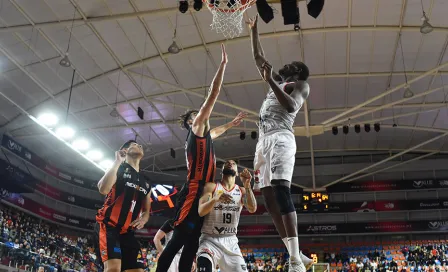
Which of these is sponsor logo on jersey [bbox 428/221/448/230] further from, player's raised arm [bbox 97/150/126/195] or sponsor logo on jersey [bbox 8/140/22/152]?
player's raised arm [bbox 97/150/126/195]

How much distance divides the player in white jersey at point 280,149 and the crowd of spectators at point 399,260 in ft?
82.8

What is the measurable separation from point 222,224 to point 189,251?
2.04ft

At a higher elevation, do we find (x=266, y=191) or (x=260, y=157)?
(x=260, y=157)

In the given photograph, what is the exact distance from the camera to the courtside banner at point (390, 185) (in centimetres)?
3120

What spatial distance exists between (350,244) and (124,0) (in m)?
24.3

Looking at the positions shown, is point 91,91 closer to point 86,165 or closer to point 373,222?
point 86,165

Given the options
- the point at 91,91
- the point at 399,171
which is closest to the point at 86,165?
the point at 91,91

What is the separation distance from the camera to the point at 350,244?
31.9 metres

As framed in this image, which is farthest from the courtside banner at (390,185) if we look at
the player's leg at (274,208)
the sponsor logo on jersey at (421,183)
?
the player's leg at (274,208)

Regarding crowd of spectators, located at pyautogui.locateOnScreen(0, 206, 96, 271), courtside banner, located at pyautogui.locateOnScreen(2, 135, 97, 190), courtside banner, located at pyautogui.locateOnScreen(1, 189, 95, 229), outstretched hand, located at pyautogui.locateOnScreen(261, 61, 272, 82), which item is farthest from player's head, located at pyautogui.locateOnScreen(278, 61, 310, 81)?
courtside banner, located at pyautogui.locateOnScreen(1, 189, 95, 229)

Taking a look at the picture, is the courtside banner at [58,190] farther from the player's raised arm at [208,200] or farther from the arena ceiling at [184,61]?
the player's raised arm at [208,200]

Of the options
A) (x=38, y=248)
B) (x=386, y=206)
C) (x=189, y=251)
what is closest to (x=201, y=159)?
(x=189, y=251)

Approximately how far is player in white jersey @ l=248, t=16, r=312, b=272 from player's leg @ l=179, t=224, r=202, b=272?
0.88 metres

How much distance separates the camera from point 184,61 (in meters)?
19.0
